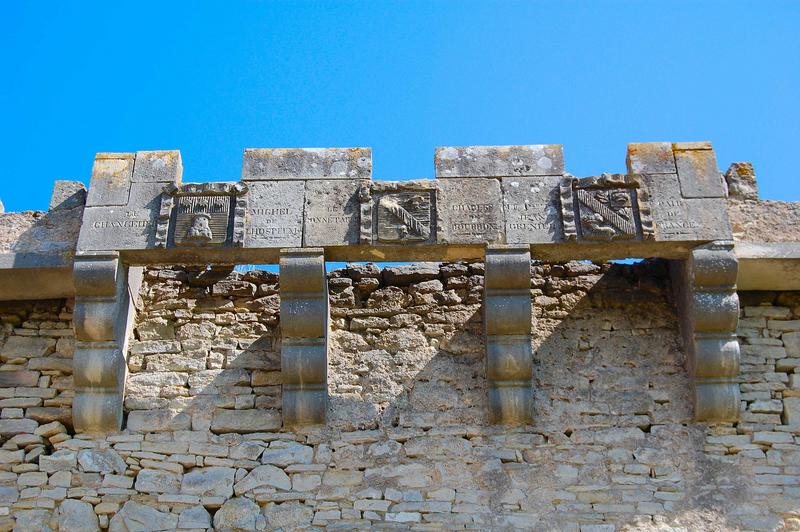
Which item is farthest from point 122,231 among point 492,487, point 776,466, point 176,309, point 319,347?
point 776,466

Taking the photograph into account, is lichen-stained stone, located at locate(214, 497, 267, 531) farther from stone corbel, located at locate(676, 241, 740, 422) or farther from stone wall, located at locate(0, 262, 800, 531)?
stone corbel, located at locate(676, 241, 740, 422)

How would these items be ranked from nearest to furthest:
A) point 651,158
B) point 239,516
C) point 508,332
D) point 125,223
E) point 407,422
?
point 239,516
point 508,332
point 407,422
point 125,223
point 651,158

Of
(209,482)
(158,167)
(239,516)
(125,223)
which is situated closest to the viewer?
(239,516)

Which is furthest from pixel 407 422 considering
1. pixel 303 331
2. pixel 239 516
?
pixel 239 516

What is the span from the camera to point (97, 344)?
279 inches

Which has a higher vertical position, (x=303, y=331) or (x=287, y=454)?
(x=303, y=331)

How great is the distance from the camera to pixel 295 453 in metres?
6.99

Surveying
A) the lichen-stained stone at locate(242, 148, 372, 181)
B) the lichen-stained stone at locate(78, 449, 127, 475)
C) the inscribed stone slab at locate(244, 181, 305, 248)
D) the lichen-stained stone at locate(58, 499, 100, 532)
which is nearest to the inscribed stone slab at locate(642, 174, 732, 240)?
the lichen-stained stone at locate(242, 148, 372, 181)

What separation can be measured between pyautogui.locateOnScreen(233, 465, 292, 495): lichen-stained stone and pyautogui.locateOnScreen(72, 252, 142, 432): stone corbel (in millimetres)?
952

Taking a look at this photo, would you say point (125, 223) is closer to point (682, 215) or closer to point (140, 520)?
point (140, 520)

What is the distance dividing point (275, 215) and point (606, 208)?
87.9 inches

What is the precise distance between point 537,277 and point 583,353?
661 millimetres

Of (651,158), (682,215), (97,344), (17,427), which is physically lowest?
(17,427)

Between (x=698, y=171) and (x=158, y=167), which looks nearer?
(x=698, y=171)
